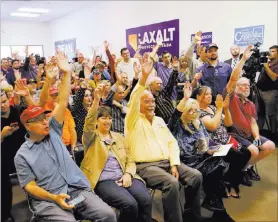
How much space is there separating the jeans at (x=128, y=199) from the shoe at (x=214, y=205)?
0.77 meters

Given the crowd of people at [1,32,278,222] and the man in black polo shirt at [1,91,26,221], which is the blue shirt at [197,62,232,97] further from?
the man in black polo shirt at [1,91,26,221]

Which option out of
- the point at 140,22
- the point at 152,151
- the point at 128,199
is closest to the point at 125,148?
the point at 152,151

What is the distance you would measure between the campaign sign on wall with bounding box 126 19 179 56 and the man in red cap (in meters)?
5.37

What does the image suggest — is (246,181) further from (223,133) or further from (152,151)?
(152,151)

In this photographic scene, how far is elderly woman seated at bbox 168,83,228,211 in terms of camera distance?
8.52ft

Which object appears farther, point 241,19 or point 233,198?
point 241,19

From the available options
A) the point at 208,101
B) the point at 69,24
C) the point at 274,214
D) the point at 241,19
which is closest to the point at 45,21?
the point at 69,24

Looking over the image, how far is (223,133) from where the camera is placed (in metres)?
2.92

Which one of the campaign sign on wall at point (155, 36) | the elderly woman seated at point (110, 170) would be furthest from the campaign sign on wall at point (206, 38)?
the elderly woman seated at point (110, 170)

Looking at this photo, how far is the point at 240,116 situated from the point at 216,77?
89 centimetres

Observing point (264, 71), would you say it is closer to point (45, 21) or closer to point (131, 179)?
point (131, 179)

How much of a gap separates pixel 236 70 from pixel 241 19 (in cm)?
261

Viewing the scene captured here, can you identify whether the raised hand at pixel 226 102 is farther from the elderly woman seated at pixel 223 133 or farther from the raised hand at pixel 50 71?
the raised hand at pixel 50 71

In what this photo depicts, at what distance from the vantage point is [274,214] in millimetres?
2621
